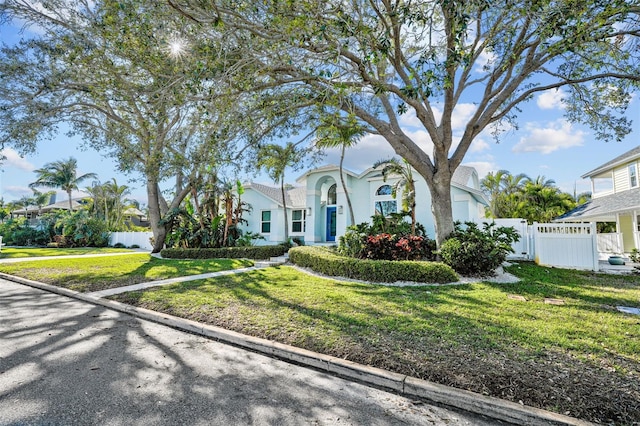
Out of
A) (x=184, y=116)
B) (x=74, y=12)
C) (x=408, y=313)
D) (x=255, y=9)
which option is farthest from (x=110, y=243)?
(x=408, y=313)

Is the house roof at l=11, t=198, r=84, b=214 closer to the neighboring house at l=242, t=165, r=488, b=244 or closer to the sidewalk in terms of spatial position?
the neighboring house at l=242, t=165, r=488, b=244

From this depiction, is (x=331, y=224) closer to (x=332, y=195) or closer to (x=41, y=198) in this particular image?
(x=332, y=195)

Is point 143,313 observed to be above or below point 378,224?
below

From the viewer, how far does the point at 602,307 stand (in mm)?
6043

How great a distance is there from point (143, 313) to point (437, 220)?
9272 millimetres

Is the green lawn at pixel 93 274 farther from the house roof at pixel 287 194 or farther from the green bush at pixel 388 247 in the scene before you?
the house roof at pixel 287 194

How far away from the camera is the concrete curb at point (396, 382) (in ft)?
8.91

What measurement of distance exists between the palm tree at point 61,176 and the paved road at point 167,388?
43.3 meters

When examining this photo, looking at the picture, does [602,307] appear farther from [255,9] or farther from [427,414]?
[255,9]

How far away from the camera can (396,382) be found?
10.7ft

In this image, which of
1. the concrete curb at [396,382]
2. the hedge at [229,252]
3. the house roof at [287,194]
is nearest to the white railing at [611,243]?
the hedge at [229,252]

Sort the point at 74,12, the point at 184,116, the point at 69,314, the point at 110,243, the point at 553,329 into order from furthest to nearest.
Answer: the point at 110,243 → the point at 74,12 → the point at 184,116 → the point at 69,314 → the point at 553,329

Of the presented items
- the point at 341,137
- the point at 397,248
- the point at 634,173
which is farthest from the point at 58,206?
the point at 634,173

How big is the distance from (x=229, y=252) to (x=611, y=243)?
21297mm
